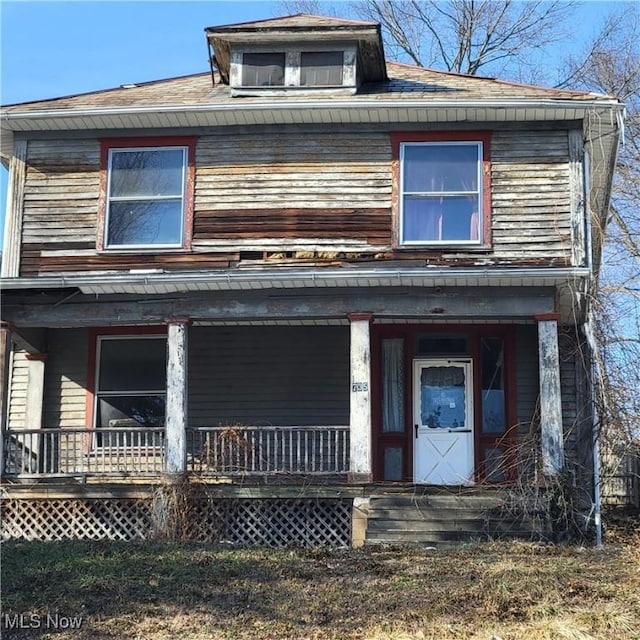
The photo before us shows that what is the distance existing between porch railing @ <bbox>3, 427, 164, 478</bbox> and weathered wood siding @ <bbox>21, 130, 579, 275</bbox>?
234 cm

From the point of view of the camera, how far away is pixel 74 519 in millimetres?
13969

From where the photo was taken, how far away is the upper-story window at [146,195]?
15.0m

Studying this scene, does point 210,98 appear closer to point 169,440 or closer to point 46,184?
point 46,184

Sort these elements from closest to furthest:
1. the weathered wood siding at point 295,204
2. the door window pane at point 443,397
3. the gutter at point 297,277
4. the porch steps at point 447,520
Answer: the porch steps at point 447,520, the gutter at point 297,277, the weathered wood siding at point 295,204, the door window pane at point 443,397

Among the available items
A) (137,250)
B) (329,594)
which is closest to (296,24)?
(137,250)

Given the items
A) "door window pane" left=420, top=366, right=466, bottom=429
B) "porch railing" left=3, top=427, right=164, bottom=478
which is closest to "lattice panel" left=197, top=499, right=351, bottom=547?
"porch railing" left=3, top=427, right=164, bottom=478

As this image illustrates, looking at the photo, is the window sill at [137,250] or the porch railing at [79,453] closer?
the porch railing at [79,453]

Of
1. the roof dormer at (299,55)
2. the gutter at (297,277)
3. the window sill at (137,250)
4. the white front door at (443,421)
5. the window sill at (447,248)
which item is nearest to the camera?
the gutter at (297,277)

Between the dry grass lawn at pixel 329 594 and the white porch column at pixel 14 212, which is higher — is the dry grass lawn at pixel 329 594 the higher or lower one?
the lower one

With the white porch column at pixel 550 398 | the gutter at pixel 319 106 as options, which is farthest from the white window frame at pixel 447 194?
the white porch column at pixel 550 398

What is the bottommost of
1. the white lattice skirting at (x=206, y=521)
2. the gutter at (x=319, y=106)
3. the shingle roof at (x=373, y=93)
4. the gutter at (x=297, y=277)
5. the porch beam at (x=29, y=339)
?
the white lattice skirting at (x=206, y=521)

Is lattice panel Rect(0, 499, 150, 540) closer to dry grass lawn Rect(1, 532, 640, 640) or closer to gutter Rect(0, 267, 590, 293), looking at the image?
dry grass lawn Rect(1, 532, 640, 640)

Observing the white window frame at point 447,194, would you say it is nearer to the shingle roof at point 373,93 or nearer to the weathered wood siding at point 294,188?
the weathered wood siding at point 294,188

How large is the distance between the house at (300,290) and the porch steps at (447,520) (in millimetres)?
43
